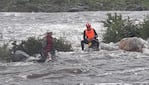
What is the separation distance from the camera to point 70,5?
72.8 metres

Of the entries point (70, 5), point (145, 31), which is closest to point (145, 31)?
point (145, 31)

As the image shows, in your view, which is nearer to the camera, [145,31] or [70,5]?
[145,31]

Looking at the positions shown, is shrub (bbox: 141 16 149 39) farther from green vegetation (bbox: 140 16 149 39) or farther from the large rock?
the large rock

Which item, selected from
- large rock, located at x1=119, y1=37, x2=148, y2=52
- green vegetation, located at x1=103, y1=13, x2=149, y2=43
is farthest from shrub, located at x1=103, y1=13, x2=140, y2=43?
large rock, located at x1=119, y1=37, x2=148, y2=52

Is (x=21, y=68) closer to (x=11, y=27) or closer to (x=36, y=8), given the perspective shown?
(x=11, y=27)

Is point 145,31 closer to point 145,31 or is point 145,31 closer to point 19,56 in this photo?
point 145,31

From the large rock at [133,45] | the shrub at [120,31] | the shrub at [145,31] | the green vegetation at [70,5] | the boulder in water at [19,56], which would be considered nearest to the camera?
the boulder in water at [19,56]

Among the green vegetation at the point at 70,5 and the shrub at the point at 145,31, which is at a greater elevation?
the shrub at the point at 145,31

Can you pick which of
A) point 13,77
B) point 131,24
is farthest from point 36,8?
point 13,77

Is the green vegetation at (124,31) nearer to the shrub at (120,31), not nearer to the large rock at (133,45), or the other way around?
the shrub at (120,31)

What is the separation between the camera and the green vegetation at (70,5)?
70.1 meters

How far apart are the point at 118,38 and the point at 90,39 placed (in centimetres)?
421

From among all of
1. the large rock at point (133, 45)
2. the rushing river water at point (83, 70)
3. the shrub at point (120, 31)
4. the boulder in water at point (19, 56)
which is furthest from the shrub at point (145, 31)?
the boulder in water at point (19, 56)

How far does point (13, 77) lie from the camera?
16.8 m
